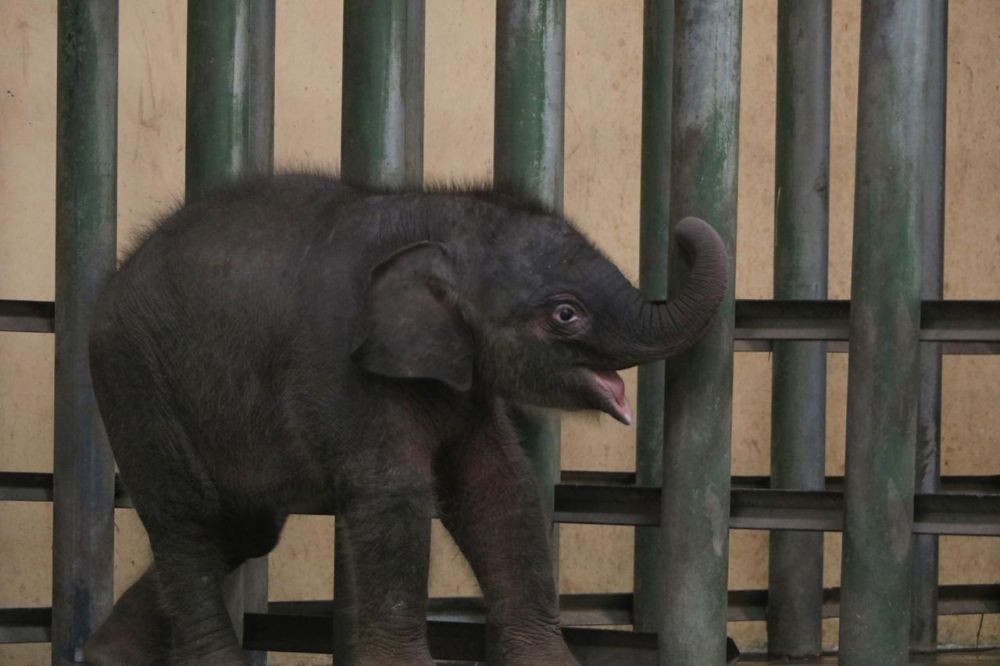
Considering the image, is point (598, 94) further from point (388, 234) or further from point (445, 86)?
point (388, 234)

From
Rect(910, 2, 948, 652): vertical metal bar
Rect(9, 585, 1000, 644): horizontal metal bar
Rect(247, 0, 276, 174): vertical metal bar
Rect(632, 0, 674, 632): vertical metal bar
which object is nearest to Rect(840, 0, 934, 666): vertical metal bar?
Rect(9, 585, 1000, 644): horizontal metal bar

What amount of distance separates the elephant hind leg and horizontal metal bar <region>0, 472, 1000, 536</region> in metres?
0.55

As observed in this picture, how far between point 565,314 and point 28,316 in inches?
82.4

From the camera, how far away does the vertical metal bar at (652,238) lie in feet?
21.1

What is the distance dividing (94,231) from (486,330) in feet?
5.40

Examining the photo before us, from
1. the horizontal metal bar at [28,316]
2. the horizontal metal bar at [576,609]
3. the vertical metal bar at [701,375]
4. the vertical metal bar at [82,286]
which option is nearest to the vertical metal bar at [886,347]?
the vertical metal bar at [701,375]

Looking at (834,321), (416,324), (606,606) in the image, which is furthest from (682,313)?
(606,606)

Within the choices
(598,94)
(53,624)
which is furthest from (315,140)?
(53,624)

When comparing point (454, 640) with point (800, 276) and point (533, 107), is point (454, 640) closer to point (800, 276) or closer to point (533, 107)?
point (533, 107)

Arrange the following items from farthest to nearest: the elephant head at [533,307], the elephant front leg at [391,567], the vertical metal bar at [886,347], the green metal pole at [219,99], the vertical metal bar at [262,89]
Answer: the vertical metal bar at [262,89] → the green metal pole at [219,99] → the vertical metal bar at [886,347] → the elephant head at [533,307] → the elephant front leg at [391,567]

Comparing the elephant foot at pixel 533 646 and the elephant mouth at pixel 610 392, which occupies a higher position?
the elephant mouth at pixel 610 392

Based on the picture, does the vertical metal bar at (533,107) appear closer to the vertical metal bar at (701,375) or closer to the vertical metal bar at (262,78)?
the vertical metal bar at (701,375)

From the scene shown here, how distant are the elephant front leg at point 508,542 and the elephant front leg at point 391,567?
0.40m

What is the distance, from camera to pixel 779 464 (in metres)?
6.91
